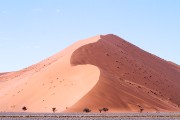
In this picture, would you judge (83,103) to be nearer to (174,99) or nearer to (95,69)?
(95,69)

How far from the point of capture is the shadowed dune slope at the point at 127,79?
7138 cm

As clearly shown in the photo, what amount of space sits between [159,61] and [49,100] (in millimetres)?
57458

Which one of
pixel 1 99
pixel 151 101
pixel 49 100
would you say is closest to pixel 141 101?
pixel 151 101

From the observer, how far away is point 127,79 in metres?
89.9

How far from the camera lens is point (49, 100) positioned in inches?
2953

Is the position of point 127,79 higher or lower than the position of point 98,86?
higher

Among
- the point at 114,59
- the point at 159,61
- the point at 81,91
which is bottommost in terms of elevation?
the point at 81,91

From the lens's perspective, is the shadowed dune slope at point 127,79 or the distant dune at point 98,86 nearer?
the distant dune at point 98,86

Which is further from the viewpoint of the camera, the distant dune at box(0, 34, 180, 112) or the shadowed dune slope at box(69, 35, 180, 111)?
the shadowed dune slope at box(69, 35, 180, 111)

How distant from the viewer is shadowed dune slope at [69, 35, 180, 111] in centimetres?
7138

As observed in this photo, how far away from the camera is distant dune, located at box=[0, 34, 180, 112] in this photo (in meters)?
71.1

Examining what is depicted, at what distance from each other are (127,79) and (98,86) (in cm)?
1711

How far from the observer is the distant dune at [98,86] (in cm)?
7112

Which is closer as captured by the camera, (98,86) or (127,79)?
(98,86)
